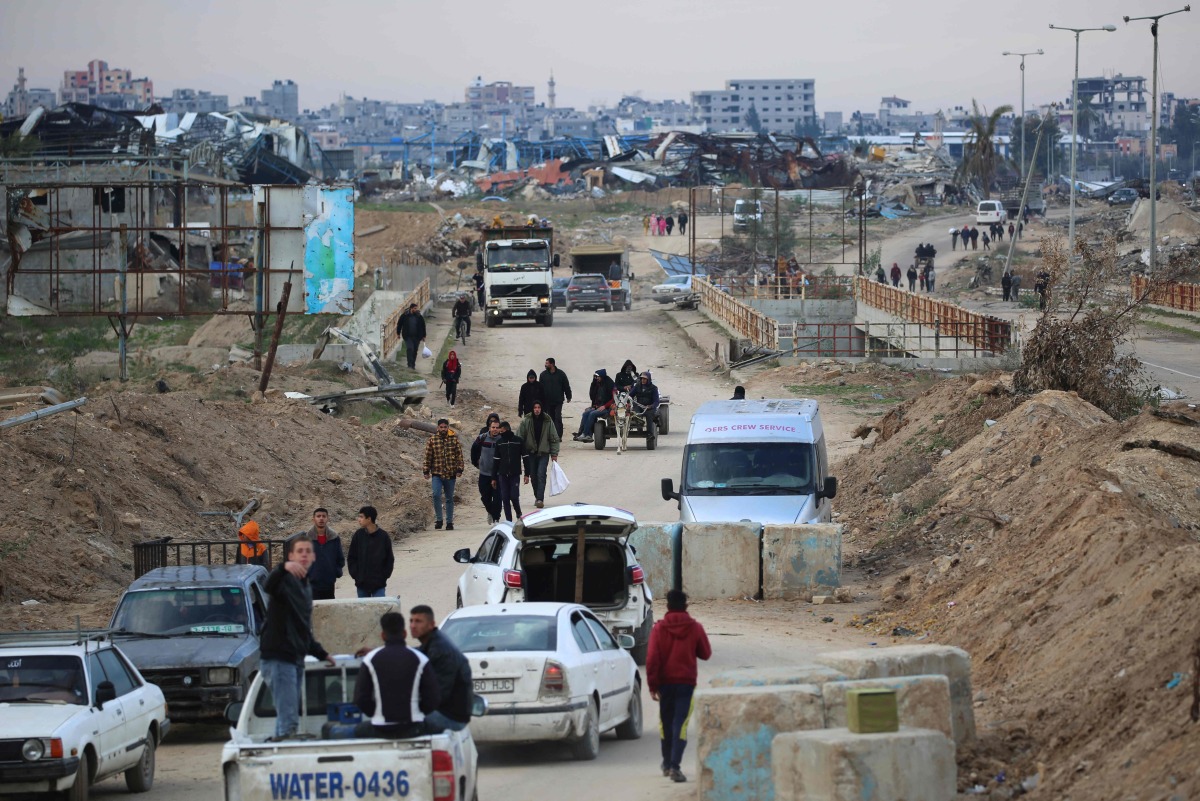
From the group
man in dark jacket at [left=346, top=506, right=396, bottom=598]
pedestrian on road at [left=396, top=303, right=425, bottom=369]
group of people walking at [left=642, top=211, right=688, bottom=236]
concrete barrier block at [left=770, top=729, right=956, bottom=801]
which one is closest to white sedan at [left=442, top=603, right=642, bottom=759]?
concrete barrier block at [left=770, top=729, right=956, bottom=801]

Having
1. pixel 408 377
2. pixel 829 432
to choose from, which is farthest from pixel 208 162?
pixel 829 432

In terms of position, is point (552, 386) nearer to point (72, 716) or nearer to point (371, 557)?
point (371, 557)

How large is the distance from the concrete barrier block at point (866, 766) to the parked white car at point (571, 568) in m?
5.48

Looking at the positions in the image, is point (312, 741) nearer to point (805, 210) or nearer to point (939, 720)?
point (939, 720)

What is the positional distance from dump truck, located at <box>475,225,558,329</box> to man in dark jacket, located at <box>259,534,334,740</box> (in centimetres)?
4566

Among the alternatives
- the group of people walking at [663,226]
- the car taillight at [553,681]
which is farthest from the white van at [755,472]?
the group of people walking at [663,226]

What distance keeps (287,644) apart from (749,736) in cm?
303

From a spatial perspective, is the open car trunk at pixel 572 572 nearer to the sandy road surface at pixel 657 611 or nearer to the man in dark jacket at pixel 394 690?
the sandy road surface at pixel 657 611

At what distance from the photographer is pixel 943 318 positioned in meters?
44.9

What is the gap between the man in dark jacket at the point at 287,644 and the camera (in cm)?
945

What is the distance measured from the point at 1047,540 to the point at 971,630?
1.56 metres

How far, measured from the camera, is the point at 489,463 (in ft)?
72.7

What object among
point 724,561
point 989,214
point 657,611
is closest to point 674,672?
point 657,611

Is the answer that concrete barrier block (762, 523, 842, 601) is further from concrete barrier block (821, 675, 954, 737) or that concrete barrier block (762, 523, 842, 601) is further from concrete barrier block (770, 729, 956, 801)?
concrete barrier block (770, 729, 956, 801)
